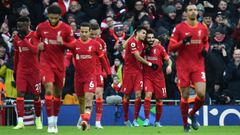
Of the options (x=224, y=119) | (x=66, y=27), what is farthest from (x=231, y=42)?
(x=66, y=27)

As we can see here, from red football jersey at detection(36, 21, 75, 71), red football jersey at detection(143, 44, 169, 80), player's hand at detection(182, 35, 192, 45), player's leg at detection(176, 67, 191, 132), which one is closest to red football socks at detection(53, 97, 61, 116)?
red football jersey at detection(36, 21, 75, 71)

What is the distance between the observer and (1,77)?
84.8 ft

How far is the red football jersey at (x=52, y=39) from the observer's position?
64.2 ft

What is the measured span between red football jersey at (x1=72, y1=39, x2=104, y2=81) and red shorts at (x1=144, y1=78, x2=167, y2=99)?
6.99 feet

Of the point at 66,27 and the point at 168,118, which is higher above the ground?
the point at 66,27

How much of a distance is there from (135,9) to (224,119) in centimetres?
579

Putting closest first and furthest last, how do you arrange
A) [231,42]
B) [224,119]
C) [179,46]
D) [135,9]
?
[179,46] < [224,119] < [231,42] < [135,9]

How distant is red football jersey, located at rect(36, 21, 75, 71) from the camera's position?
19578 mm

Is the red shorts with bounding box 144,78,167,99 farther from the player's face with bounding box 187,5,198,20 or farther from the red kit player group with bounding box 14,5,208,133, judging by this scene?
the player's face with bounding box 187,5,198,20

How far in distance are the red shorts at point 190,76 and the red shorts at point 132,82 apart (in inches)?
157

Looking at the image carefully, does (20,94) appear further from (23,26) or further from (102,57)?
(102,57)

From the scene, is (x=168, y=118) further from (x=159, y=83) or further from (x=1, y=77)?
(x=1, y=77)

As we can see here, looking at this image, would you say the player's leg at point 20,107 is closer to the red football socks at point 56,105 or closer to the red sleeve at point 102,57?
the red football socks at point 56,105

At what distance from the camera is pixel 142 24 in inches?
1057
